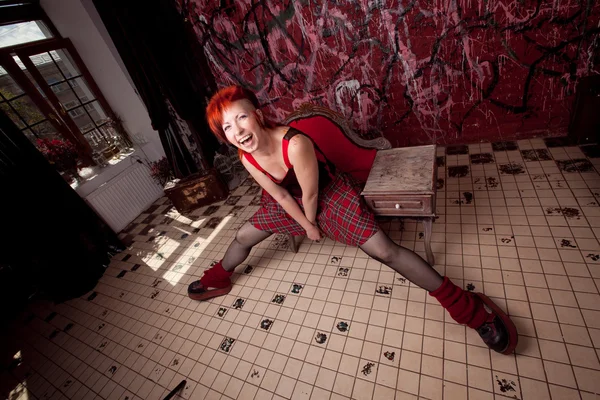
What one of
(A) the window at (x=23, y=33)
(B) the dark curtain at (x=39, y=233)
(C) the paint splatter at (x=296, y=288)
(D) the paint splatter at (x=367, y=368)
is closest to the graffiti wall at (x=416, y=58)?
(C) the paint splatter at (x=296, y=288)

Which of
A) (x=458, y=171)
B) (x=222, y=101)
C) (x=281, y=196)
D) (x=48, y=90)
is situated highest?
(x=48, y=90)

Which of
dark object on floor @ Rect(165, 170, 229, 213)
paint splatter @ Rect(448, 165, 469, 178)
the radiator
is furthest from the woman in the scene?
the radiator

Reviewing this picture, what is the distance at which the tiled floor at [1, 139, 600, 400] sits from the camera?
1400mm

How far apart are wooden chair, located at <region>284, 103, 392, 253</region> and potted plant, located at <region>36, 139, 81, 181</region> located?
9.83 ft

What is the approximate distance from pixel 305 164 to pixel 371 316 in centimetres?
109

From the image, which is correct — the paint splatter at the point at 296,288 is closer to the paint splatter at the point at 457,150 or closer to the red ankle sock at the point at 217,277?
the red ankle sock at the point at 217,277

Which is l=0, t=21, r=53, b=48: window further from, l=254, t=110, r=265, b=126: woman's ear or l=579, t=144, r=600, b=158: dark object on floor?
l=579, t=144, r=600, b=158: dark object on floor

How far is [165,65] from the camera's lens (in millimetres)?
3127

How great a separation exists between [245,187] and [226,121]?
2.23 m

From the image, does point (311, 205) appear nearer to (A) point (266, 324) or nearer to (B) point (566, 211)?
(A) point (266, 324)

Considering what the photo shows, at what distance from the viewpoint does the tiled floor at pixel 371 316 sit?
1.40 metres

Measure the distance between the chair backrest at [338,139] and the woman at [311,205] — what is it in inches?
10.2

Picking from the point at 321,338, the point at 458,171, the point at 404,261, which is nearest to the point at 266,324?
the point at 321,338

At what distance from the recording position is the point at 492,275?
175cm
